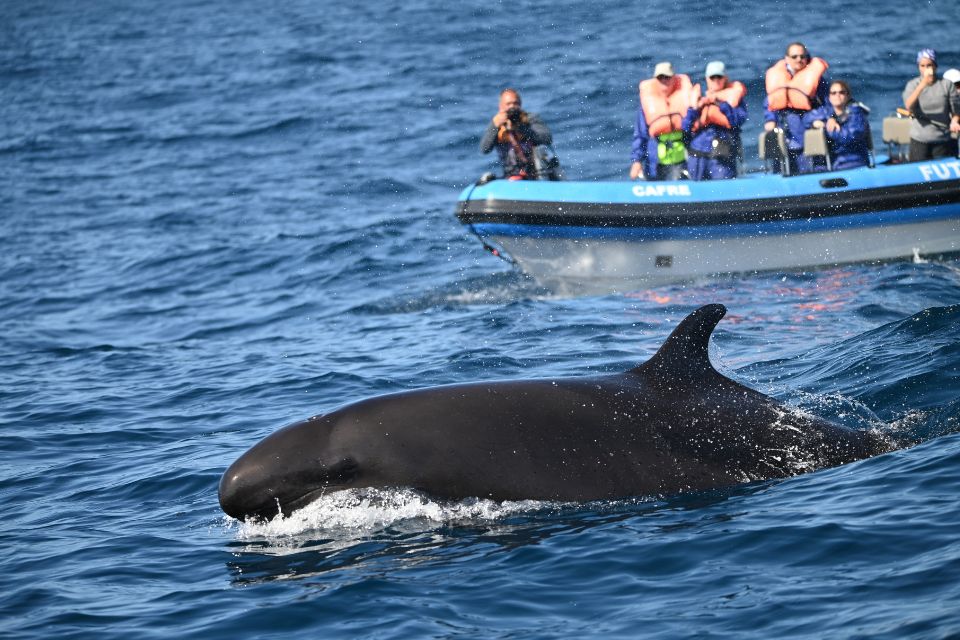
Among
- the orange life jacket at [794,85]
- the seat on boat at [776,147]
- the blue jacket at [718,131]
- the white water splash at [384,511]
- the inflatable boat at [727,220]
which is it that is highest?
the orange life jacket at [794,85]

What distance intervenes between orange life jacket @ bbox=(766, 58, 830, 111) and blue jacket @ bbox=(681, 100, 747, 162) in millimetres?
504

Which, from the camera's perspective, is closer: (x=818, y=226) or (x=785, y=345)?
(x=785, y=345)

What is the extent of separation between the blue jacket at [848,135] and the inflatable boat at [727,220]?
38cm

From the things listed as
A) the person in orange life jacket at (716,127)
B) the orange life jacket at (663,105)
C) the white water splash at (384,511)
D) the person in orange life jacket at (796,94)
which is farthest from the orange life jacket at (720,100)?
the white water splash at (384,511)

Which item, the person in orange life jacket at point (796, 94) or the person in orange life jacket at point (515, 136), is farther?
the person in orange life jacket at point (515, 136)

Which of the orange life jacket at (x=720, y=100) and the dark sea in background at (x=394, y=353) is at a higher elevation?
the orange life jacket at (x=720, y=100)

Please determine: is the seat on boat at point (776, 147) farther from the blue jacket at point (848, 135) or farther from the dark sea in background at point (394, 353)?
the dark sea in background at point (394, 353)

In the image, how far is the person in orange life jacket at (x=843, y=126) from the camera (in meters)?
18.3

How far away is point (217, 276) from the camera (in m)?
21.6

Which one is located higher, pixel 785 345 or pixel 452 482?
pixel 452 482

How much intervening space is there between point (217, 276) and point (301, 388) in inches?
327

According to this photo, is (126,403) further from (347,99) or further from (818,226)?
(347,99)

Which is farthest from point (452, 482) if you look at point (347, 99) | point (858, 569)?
point (347, 99)

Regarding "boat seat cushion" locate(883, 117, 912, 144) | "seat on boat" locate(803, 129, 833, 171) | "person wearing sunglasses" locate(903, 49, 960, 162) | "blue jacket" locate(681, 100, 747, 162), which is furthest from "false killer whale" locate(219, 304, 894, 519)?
"boat seat cushion" locate(883, 117, 912, 144)
